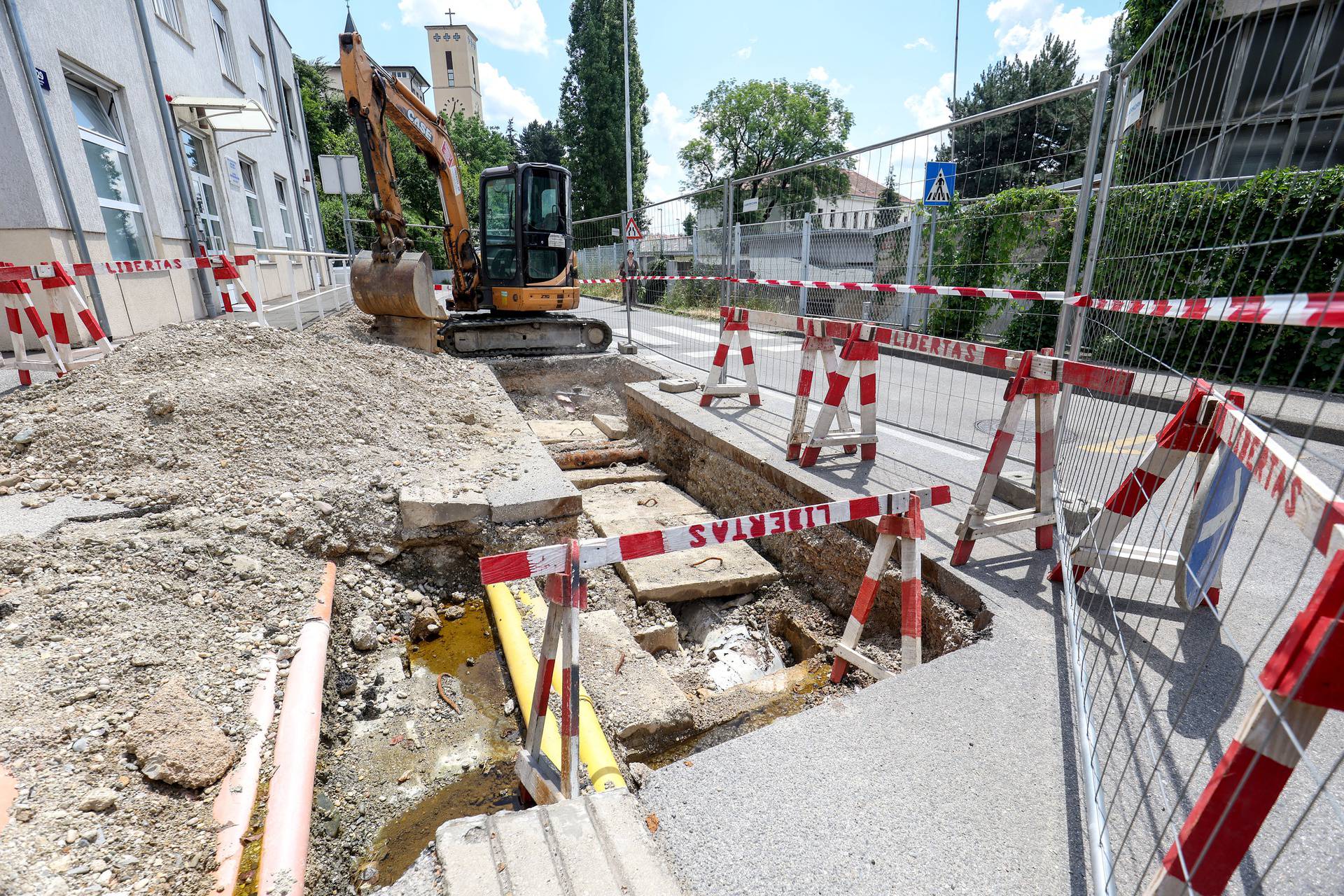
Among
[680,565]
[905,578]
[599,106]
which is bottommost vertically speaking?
[680,565]

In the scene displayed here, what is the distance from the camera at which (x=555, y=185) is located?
31.0 feet

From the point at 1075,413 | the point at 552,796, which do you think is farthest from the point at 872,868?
the point at 1075,413

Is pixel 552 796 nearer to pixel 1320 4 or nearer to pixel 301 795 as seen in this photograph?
pixel 301 795

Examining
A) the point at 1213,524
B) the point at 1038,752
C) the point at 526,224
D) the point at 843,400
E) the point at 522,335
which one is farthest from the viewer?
the point at 522,335

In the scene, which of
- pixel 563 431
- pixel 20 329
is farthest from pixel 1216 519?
pixel 20 329

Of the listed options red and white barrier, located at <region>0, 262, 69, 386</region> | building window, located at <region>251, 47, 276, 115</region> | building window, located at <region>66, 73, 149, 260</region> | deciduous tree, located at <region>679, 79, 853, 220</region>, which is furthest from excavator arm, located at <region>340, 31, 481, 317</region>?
deciduous tree, located at <region>679, 79, 853, 220</region>

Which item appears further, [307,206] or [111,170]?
[307,206]

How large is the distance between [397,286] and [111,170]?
14.5 ft

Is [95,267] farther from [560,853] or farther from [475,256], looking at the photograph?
[560,853]

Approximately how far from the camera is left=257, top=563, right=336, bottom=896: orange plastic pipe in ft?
5.99

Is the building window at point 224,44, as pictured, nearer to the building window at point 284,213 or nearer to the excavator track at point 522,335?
the building window at point 284,213

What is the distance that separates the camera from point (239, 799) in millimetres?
2021

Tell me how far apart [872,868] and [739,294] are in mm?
9435

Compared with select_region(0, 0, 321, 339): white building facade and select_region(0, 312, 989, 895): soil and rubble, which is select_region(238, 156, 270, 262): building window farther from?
select_region(0, 312, 989, 895): soil and rubble
